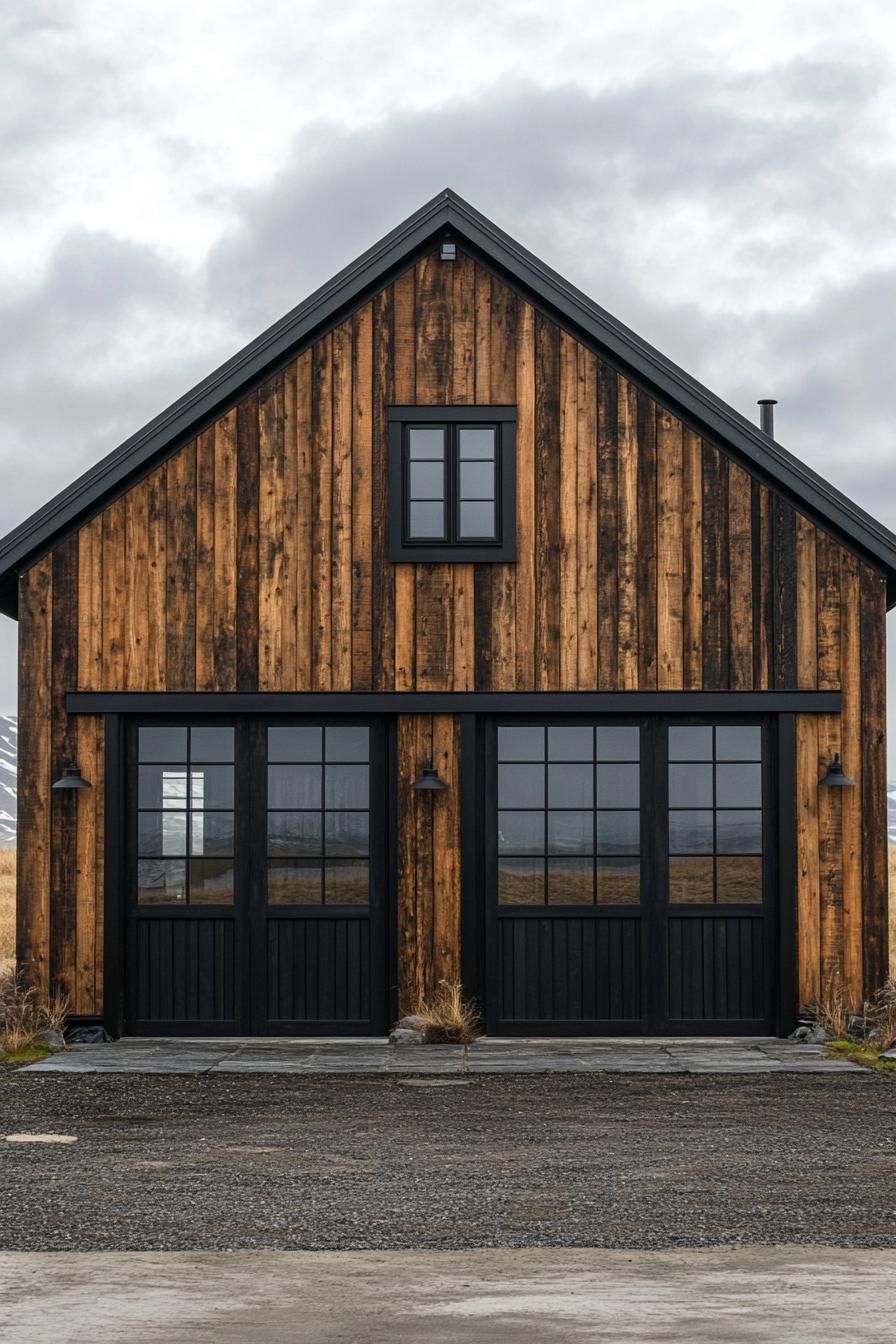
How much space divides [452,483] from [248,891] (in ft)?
12.8

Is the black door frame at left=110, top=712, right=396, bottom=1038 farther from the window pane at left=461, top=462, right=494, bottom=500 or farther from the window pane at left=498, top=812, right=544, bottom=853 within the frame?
the window pane at left=461, top=462, right=494, bottom=500

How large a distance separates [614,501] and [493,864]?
327 cm

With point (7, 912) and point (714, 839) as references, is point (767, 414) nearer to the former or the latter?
point (714, 839)

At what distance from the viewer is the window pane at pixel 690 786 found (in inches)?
562

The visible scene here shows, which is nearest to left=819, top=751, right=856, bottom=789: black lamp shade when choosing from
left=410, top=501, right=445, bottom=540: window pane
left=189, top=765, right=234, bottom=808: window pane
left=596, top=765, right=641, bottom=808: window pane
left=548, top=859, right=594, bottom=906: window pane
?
left=596, top=765, right=641, bottom=808: window pane

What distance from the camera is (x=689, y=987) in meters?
14.3

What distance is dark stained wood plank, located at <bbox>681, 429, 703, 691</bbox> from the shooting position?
46.8 ft

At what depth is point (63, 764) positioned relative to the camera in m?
14.3

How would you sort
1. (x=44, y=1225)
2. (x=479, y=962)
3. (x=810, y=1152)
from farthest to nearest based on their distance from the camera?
1. (x=479, y=962)
2. (x=810, y=1152)
3. (x=44, y=1225)

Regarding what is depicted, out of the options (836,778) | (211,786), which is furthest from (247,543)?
(836,778)

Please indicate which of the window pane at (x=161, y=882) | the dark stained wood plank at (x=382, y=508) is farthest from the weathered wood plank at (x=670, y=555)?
the window pane at (x=161, y=882)

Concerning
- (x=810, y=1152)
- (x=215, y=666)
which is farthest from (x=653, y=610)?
(x=810, y=1152)

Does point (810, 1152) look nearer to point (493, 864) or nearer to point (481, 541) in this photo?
point (493, 864)

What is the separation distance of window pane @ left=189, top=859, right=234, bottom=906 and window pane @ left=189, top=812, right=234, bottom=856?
94 millimetres
